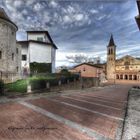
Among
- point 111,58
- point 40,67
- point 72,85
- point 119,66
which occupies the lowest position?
point 72,85

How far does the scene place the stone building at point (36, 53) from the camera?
103 feet

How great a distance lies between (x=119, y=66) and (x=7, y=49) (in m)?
55.4

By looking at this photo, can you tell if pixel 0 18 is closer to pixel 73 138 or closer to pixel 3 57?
pixel 3 57

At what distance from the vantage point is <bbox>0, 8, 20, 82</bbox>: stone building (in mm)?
21344

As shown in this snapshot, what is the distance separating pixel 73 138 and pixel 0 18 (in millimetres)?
20081

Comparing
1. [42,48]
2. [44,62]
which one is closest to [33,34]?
[42,48]

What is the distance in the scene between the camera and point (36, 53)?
105ft

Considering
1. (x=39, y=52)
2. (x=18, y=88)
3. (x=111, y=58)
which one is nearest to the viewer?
(x=18, y=88)

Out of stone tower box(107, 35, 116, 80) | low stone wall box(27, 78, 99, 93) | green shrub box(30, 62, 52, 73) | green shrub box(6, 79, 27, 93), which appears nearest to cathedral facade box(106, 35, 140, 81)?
stone tower box(107, 35, 116, 80)

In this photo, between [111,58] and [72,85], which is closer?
[72,85]

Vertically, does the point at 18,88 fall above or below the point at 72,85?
above

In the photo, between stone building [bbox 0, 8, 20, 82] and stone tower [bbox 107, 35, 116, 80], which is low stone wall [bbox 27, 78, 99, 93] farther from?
stone tower [bbox 107, 35, 116, 80]

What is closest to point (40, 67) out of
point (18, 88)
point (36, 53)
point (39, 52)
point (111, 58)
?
point (36, 53)

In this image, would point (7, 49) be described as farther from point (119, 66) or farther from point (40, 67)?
point (119, 66)
